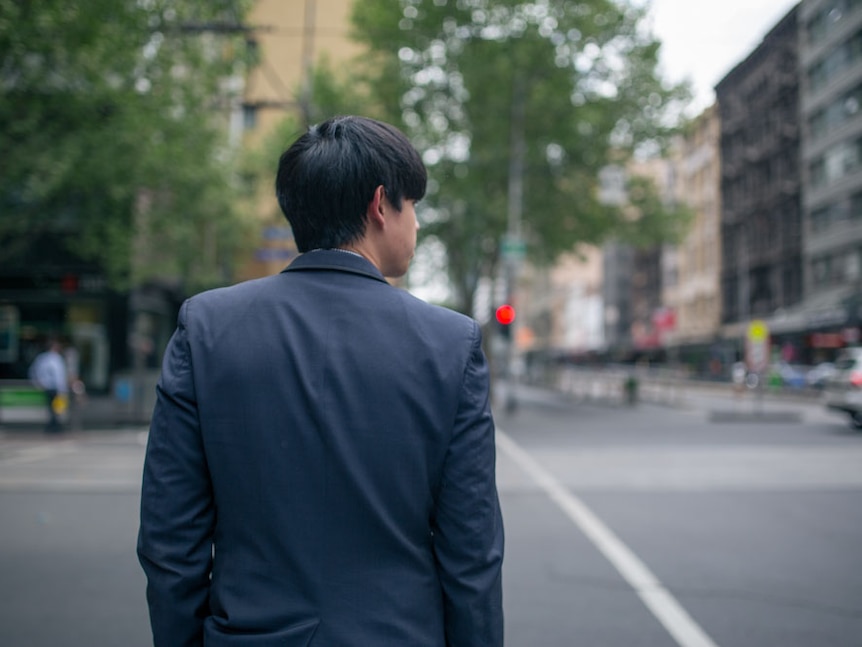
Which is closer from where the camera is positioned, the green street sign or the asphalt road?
the asphalt road

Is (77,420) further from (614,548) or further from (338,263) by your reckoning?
(338,263)

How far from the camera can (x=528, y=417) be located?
22.5m

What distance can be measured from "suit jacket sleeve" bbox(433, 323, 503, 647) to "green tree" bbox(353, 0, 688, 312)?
2351 cm

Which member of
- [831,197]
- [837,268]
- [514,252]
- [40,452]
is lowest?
[40,452]

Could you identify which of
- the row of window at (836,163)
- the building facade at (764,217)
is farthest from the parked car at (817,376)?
the row of window at (836,163)

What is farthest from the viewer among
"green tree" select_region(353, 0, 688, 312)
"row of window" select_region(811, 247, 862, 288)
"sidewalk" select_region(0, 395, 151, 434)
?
"row of window" select_region(811, 247, 862, 288)

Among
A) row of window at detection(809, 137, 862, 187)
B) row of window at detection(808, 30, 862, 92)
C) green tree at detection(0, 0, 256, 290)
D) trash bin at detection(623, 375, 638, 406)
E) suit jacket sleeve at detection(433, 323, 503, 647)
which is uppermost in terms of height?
row of window at detection(808, 30, 862, 92)

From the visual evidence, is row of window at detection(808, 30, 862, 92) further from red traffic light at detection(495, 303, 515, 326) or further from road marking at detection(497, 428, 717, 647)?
road marking at detection(497, 428, 717, 647)

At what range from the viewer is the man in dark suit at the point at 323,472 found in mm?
1545

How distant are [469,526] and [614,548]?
5.21m

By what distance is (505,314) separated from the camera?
22.1 m

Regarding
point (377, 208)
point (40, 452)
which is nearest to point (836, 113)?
point (40, 452)

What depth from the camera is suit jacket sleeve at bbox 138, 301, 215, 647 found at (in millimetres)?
1585

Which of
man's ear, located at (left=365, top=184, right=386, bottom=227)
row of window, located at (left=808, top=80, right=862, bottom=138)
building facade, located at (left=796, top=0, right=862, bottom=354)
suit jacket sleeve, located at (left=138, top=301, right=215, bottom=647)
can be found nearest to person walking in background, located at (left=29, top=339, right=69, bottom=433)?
suit jacket sleeve, located at (left=138, top=301, right=215, bottom=647)
